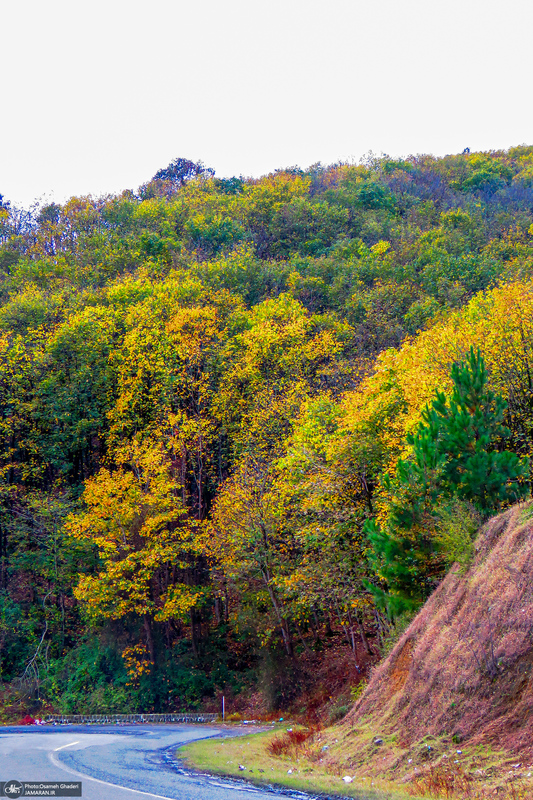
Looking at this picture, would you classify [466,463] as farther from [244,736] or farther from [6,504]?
[6,504]

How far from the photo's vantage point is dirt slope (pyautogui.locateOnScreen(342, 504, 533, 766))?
14.0 meters

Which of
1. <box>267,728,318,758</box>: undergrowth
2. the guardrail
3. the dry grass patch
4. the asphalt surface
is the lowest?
the guardrail

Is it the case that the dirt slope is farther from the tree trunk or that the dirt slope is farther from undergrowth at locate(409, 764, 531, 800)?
the tree trunk

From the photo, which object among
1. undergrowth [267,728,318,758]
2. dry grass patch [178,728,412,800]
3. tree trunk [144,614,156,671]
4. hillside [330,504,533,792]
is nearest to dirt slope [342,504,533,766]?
hillside [330,504,533,792]

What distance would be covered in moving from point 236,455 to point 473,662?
84.4 feet

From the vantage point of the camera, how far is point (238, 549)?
32.2m

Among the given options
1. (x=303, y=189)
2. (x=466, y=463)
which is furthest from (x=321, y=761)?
(x=303, y=189)

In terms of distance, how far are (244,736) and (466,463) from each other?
11022 mm

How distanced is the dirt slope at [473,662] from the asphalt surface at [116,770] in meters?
5.21

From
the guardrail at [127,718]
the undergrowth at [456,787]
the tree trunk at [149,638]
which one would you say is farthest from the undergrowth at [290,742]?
the tree trunk at [149,638]

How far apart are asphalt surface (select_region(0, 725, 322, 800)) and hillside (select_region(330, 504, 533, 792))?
449 cm

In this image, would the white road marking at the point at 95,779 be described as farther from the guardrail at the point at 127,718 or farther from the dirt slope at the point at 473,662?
the guardrail at the point at 127,718

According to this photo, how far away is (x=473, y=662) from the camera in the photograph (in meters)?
15.6

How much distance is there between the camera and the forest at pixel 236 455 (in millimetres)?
24433
